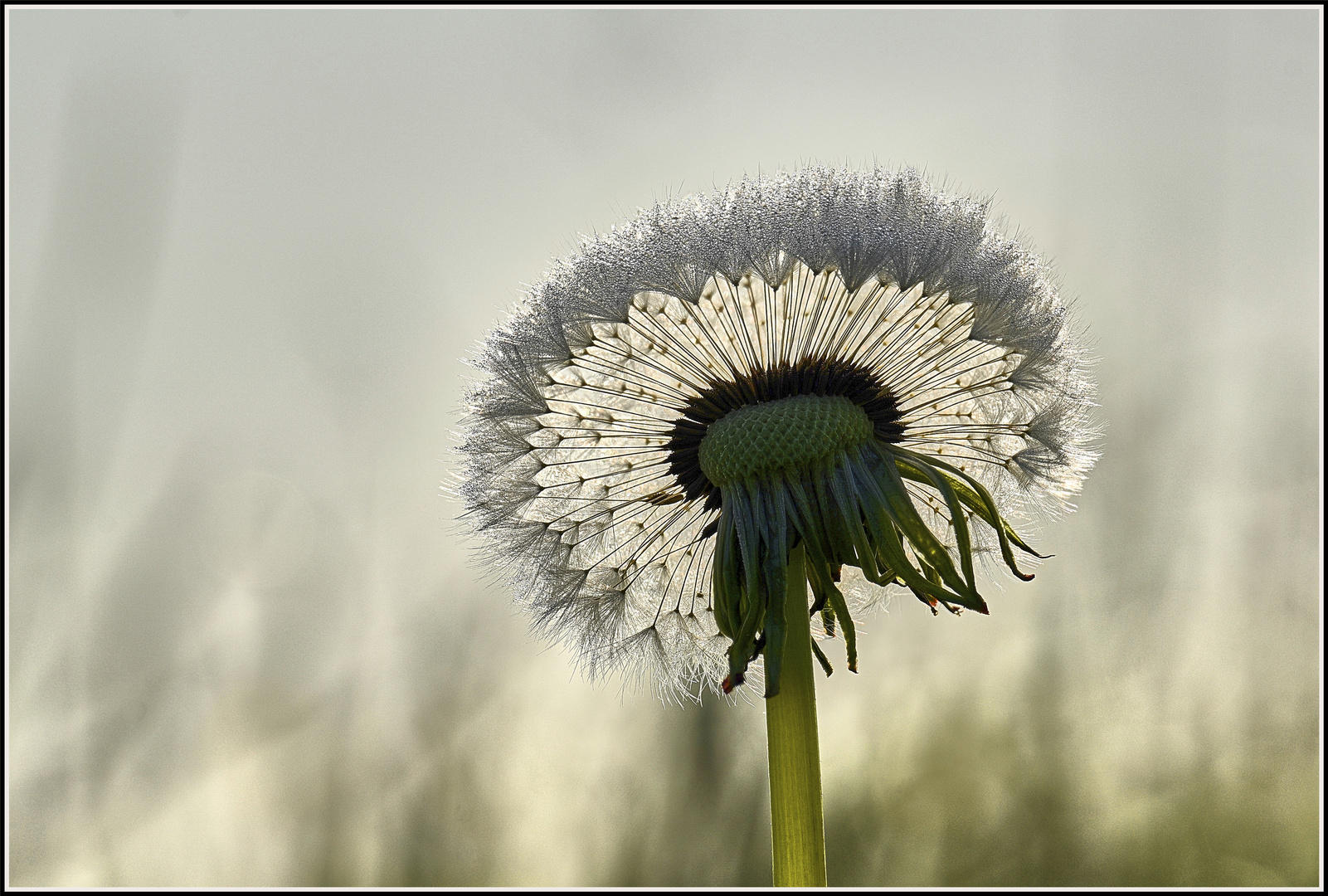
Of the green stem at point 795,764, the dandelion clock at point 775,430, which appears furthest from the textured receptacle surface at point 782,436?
the green stem at point 795,764

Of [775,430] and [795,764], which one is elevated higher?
[775,430]

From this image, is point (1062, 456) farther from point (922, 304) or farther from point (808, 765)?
point (808, 765)

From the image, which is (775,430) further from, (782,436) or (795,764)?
(795,764)

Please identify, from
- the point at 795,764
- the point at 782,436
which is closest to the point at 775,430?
the point at 782,436

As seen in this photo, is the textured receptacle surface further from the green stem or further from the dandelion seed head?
the green stem

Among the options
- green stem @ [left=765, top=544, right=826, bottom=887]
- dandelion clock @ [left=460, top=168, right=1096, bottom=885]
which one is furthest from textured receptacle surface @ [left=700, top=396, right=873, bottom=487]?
green stem @ [left=765, top=544, right=826, bottom=887]

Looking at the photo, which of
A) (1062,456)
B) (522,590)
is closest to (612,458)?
(522,590)

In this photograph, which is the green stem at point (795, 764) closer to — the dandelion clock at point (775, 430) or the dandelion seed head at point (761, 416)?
the dandelion clock at point (775, 430)
